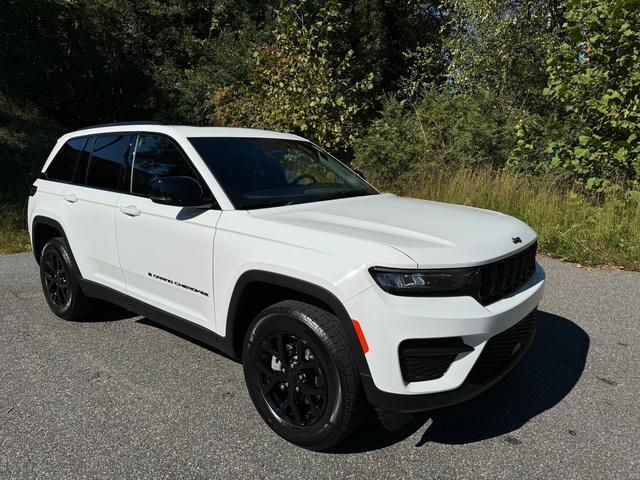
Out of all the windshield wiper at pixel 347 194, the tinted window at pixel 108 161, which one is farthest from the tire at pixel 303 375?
the tinted window at pixel 108 161

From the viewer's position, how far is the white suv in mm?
2406

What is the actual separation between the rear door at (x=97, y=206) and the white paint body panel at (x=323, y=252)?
0.05ft

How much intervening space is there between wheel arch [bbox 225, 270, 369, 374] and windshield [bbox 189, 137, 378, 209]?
52cm

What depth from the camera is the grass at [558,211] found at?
6586 millimetres

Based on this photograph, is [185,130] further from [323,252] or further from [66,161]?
[66,161]

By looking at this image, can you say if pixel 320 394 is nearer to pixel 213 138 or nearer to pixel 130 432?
pixel 130 432

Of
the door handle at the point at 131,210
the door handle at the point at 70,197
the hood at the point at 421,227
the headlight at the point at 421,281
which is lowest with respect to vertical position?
the door handle at the point at 70,197

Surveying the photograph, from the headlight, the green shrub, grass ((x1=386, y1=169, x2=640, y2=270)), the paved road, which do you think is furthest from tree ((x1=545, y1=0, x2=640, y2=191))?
the headlight

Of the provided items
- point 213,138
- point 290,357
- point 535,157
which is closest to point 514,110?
point 535,157

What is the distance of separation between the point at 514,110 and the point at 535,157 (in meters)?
1.49

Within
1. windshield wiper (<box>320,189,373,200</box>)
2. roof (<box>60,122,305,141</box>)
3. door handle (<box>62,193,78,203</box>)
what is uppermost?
roof (<box>60,122,305,141</box>)

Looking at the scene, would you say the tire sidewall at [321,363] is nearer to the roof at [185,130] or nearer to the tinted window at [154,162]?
the tinted window at [154,162]

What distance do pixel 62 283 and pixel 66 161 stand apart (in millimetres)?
1114

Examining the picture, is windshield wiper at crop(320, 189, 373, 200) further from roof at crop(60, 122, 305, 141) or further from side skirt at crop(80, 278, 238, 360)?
side skirt at crop(80, 278, 238, 360)
